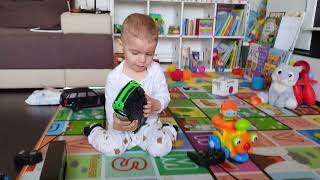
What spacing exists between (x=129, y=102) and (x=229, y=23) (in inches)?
82.8

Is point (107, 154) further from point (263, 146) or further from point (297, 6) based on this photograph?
point (297, 6)

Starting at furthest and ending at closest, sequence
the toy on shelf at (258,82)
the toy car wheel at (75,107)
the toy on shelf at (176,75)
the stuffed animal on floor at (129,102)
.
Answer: the toy on shelf at (176,75), the toy on shelf at (258,82), the toy car wheel at (75,107), the stuffed animal on floor at (129,102)

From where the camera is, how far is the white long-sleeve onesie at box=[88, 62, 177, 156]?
1.02 metres

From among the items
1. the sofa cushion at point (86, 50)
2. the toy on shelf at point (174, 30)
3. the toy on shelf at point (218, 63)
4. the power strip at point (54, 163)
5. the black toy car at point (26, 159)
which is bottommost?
the black toy car at point (26, 159)

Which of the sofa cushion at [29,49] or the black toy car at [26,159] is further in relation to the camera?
the sofa cushion at [29,49]

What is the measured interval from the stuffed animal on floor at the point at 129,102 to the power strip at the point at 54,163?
8.3 inches

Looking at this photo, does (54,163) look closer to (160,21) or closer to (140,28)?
(140,28)

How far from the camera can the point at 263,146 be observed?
1.13m

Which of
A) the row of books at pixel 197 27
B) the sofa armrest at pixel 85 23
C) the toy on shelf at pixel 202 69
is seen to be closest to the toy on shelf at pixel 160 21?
the row of books at pixel 197 27

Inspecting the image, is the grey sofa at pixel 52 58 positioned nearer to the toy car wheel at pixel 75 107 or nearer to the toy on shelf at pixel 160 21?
the toy car wheel at pixel 75 107

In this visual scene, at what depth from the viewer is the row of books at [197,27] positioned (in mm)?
2656

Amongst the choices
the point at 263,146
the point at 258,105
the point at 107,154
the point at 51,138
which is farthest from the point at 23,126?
the point at 258,105

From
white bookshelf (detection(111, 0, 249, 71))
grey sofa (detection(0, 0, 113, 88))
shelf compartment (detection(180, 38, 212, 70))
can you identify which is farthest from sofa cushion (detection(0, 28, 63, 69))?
shelf compartment (detection(180, 38, 212, 70))

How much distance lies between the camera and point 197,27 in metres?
2.67
